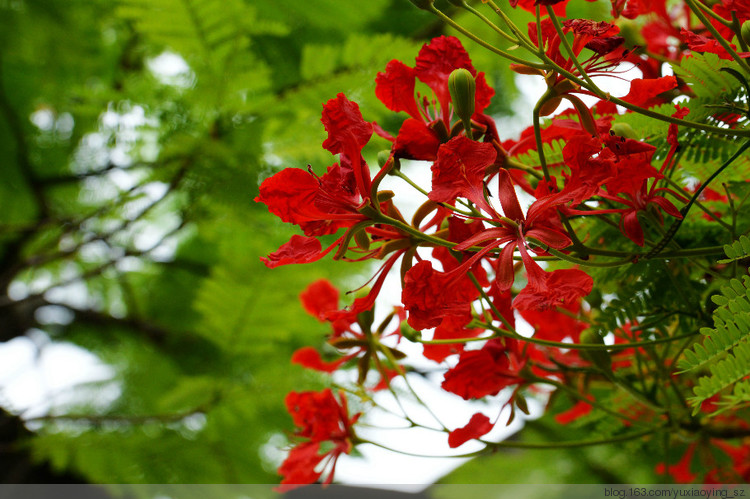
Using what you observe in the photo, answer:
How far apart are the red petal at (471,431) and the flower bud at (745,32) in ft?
0.90

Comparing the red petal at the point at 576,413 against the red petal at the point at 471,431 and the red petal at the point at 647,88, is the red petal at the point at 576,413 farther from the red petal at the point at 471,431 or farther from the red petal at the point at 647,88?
the red petal at the point at 647,88

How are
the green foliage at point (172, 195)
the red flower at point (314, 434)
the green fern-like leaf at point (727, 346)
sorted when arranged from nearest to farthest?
the green fern-like leaf at point (727, 346) < the red flower at point (314, 434) < the green foliage at point (172, 195)

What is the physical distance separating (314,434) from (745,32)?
1.26 ft

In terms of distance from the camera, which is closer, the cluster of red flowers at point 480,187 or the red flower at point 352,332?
the cluster of red flowers at point 480,187

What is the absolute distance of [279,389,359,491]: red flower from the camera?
19.1 inches

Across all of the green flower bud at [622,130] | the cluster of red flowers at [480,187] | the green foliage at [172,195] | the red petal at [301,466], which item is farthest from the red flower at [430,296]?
the green foliage at [172,195]

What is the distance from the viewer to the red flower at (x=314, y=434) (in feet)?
1.59

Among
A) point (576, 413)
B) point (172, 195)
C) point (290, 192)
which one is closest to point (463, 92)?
point (290, 192)

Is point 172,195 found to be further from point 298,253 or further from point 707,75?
point 707,75

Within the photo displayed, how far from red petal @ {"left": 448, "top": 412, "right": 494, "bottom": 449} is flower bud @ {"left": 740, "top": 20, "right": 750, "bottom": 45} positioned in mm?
275

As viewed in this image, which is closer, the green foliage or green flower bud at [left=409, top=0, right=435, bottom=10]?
green flower bud at [left=409, top=0, right=435, bottom=10]

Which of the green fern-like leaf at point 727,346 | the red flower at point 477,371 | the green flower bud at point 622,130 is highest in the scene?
the green flower bud at point 622,130

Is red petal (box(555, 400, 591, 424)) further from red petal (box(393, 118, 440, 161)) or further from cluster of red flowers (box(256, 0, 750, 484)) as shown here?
red petal (box(393, 118, 440, 161))

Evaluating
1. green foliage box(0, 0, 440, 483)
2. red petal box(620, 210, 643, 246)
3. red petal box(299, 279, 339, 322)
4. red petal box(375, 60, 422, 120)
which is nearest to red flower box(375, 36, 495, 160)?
red petal box(375, 60, 422, 120)
